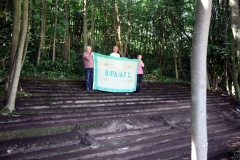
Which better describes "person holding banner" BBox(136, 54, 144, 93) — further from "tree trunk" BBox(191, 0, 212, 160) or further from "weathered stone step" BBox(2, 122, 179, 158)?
"tree trunk" BBox(191, 0, 212, 160)

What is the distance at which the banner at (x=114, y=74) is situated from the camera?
6513 mm

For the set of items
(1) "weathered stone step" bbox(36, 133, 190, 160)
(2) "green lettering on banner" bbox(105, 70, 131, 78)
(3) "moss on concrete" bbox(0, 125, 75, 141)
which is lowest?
(1) "weathered stone step" bbox(36, 133, 190, 160)

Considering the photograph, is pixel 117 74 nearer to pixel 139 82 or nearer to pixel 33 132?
pixel 139 82

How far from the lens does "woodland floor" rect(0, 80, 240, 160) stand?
12.2 feet

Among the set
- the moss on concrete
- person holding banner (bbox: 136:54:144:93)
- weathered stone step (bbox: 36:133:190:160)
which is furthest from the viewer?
person holding banner (bbox: 136:54:144:93)

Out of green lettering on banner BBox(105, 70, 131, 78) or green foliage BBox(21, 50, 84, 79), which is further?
green foliage BBox(21, 50, 84, 79)

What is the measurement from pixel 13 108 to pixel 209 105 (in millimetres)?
5693

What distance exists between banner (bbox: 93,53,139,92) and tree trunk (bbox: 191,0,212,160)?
4423 millimetres

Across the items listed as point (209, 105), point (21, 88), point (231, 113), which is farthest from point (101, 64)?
point (231, 113)

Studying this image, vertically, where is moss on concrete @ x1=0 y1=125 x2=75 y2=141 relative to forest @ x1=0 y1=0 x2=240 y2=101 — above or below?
below

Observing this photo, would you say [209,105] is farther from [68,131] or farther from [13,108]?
[13,108]

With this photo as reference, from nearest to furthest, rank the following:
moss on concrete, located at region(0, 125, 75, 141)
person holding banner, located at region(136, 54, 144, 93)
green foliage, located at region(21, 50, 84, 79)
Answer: moss on concrete, located at region(0, 125, 75, 141)
person holding banner, located at region(136, 54, 144, 93)
green foliage, located at region(21, 50, 84, 79)

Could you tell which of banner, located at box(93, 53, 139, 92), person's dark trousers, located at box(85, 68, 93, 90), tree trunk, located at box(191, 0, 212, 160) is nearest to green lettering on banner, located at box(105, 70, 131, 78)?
banner, located at box(93, 53, 139, 92)

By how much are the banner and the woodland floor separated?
26 centimetres
